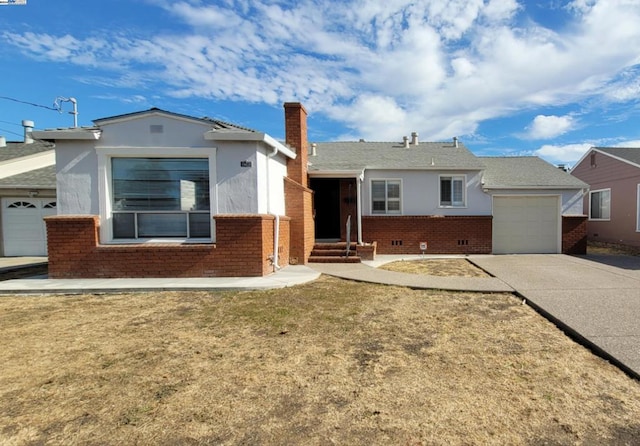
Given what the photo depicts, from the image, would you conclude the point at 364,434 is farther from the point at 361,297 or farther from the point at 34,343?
the point at 34,343

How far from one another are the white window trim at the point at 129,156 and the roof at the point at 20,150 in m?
9.05

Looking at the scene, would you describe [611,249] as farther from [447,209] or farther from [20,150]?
[20,150]

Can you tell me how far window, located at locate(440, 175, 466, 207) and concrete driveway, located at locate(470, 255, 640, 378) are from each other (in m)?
2.80

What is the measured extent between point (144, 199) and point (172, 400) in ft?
20.5

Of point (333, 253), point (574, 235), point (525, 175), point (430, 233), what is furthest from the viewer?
point (525, 175)

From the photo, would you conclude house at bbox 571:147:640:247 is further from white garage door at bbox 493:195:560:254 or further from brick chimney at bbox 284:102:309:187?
brick chimney at bbox 284:102:309:187

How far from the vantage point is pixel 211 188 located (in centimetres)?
786

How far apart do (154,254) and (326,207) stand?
6.75 m

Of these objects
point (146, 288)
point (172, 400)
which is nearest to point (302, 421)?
point (172, 400)

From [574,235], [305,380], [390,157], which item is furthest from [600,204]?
[305,380]

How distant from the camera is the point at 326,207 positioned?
12.9m

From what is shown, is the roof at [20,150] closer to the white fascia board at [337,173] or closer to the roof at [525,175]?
the white fascia board at [337,173]

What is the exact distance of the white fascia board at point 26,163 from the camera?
1368 cm

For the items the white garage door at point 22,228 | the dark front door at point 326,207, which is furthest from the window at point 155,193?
the white garage door at point 22,228
